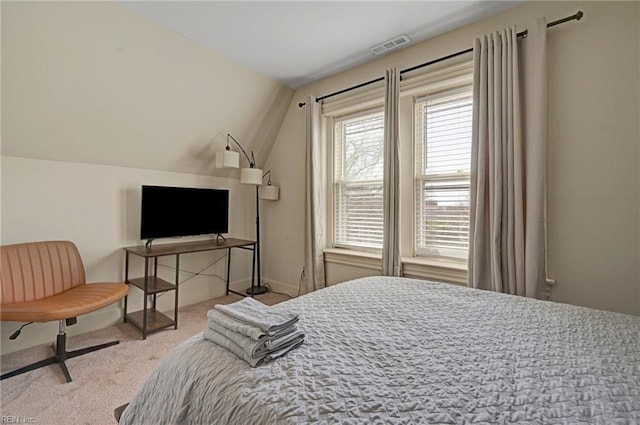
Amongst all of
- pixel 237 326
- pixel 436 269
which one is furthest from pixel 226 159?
pixel 237 326

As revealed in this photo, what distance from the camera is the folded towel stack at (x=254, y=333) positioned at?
1.01 meters

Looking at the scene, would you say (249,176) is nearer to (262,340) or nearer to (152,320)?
(152,320)

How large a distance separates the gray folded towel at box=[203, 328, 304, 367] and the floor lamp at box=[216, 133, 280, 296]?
7.90ft

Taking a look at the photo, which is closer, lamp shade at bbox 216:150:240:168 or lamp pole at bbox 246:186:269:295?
lamp shade at bbox 216:150:240:168

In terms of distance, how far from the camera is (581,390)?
0.85m

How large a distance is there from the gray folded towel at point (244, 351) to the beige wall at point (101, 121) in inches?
91.3

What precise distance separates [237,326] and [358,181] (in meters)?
2.42

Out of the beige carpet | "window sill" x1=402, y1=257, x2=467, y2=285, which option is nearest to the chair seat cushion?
the beige carpet

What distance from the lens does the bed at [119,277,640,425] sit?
0.77 metres

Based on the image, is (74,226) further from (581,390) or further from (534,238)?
(534,238)

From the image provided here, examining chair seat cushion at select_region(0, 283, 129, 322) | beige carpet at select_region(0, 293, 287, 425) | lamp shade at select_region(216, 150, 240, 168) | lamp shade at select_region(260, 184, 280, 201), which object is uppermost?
lamp shade at select_region(216, 150, 240, 168)

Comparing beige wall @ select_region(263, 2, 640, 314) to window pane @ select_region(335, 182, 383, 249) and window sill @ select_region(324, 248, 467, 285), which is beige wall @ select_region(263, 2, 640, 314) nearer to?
window sill @ select_region(324, 248, 467, 285)

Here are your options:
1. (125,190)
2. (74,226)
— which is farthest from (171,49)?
(74,226)

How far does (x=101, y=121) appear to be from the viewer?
262 centimetres
